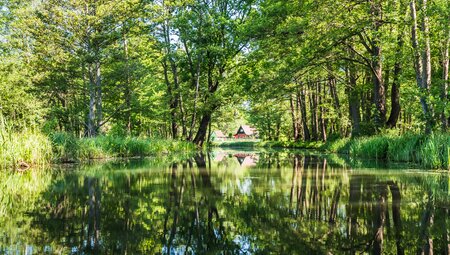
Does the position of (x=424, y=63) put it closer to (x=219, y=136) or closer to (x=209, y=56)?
(x=209, y=56)

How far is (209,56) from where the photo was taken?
87.3 feet

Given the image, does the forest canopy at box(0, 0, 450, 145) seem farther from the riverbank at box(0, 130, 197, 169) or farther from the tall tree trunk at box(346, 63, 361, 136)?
the riverbank at box(0, 130, 197, 169)

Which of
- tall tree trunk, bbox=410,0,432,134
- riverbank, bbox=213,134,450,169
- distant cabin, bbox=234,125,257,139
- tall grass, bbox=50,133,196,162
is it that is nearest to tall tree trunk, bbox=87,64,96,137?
tall grass, bbox=50,133,196,162

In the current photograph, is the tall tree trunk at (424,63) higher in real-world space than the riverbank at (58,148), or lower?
higher

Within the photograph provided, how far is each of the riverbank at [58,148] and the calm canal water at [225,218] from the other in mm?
4293

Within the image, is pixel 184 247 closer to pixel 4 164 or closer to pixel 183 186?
pixel 183 186

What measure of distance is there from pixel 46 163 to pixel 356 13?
40.6 feet

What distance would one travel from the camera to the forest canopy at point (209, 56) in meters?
14.7

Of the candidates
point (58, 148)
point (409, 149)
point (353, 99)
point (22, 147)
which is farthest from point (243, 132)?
point (22, 147)

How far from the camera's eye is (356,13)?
1538 centimetres

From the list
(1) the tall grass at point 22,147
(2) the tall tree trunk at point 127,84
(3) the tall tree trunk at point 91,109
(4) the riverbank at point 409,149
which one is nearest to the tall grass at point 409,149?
(4) the riverbank at point 409,149

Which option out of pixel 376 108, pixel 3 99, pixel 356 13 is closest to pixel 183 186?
pixel 356 13

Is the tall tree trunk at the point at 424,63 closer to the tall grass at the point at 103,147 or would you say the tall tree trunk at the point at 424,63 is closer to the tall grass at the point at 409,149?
the tall grass at the point at 409,149

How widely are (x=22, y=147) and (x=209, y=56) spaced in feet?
53.8
